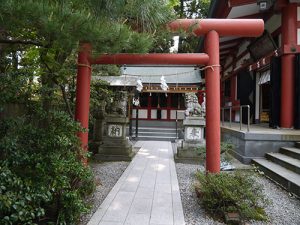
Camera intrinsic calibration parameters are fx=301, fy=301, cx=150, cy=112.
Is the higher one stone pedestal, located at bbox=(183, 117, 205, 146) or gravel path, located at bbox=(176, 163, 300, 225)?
stone pedestal, located at bbox=(183, 117, 205, 146)

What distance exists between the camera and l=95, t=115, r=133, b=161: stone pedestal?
8922 mm

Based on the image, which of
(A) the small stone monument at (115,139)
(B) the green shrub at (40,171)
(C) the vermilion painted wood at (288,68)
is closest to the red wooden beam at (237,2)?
(C) the vermilion painted wood at (288,68)

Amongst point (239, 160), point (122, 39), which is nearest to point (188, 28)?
point (122, 39)

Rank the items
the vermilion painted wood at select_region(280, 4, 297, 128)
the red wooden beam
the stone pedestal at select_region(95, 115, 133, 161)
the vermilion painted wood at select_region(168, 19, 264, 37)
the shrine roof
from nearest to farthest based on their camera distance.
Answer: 1. the vermilion painted wood at select_region(168, 19, 264, 37)
2. the stone pedestal at select_region(95, 115, 133, 161)
3. the vermilion painted wood at select_region(280, 4, 297, 128)
4. the red wooden beam
5. the shrine roof

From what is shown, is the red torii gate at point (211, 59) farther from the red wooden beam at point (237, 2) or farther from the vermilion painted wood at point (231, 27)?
the red wooden beam at point (237, 2)

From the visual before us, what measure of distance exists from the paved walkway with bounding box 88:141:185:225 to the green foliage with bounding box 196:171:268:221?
51 cm

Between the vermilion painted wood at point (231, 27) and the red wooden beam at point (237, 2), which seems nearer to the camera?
the vermilion painted wood at point (231, 27)

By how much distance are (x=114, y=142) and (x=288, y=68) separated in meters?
5.74

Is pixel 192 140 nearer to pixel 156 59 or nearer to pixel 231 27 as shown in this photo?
pixel 156 59

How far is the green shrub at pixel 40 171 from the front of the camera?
2926mm

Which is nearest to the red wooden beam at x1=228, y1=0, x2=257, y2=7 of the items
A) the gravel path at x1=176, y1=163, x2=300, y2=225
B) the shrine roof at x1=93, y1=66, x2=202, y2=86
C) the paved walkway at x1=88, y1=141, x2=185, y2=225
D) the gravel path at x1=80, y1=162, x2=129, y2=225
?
the shrine roof at x1=93, y1=66, x2=202, y2=86

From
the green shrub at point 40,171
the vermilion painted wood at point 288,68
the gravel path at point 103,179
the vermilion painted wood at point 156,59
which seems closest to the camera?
the green shrub at point 40,171

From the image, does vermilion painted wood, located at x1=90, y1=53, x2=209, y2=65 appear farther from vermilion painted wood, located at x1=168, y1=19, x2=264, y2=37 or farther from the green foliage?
the green foliage

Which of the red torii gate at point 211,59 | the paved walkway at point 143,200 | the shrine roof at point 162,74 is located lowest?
the paved walkway at point 143,200
